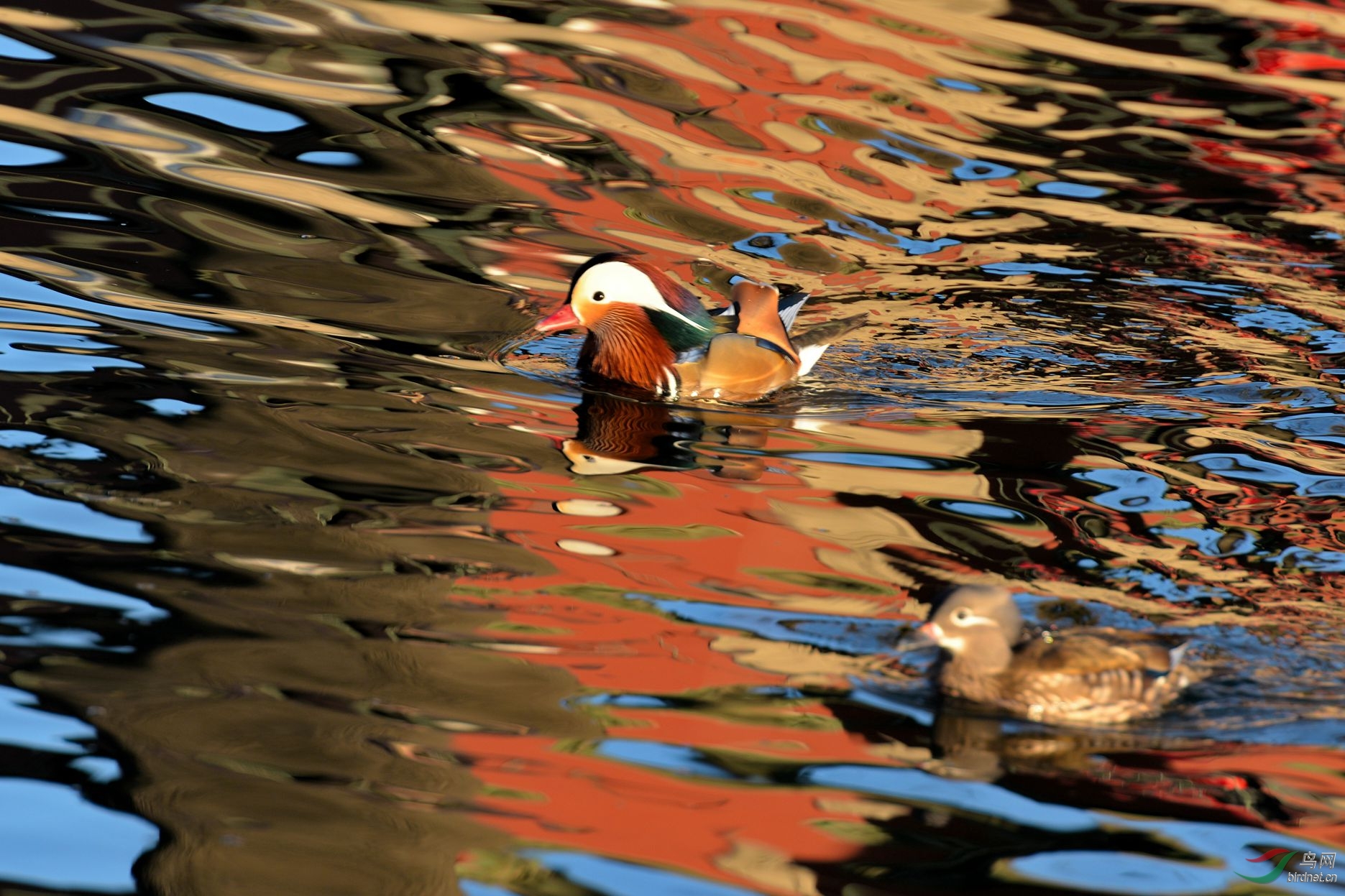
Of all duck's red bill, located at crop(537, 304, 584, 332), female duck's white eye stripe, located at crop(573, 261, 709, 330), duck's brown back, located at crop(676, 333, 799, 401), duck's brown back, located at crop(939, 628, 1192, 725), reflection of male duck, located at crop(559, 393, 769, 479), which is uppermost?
female duck's white eye stripe, located at crop(573, 261, 709, 330)

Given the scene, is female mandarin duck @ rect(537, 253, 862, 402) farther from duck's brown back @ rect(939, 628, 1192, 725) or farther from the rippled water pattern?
duck's brown back @ rect(939, 628, 1192, 725)

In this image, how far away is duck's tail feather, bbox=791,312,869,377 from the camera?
8.59 m

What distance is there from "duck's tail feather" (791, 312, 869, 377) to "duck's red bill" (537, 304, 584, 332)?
113 centimetres

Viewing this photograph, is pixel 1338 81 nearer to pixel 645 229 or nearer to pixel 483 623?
pixel 645 229

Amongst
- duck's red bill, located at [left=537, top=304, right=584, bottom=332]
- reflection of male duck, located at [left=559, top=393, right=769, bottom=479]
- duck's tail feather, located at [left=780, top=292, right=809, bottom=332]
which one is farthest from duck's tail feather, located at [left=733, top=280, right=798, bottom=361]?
duck's red bill, located at [left=537, top=304, right=584, bottom=332]

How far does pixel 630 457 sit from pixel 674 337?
1.55 metres

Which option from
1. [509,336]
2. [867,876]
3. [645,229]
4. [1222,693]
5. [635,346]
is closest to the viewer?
[867,876]

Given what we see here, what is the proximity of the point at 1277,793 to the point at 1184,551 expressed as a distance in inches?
64.5

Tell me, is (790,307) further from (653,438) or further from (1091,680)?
(1091,680)

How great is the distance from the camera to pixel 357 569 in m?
5.49

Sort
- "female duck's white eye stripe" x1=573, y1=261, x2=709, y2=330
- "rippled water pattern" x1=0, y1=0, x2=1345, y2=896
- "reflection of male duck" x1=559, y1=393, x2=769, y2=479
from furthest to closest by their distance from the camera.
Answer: "female duck's white eye stripe" x1=573, y1=261, x2=709, y2=330 < "reflection of male duck" x1=559, y1=393, x2=769, y2=479 < "rippled water pattern" x1=0, y1=0, x2=1345, y2=896

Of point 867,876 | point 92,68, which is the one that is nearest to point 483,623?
point 867,876

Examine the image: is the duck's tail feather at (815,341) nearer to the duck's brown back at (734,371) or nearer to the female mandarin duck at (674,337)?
the female mandarin duck at (674,337)

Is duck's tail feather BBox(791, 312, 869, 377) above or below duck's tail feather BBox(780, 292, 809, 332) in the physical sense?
below
